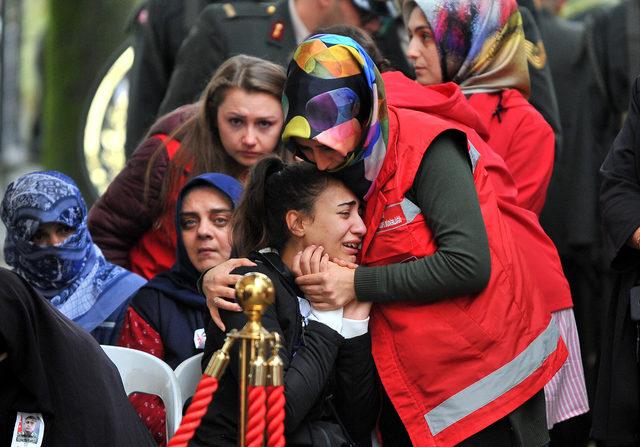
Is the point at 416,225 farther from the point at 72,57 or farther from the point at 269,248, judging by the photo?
the point at 72,57

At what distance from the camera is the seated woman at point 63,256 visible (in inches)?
211

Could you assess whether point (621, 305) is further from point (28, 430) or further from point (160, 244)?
point (28, 430)

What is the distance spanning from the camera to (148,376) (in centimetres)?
475

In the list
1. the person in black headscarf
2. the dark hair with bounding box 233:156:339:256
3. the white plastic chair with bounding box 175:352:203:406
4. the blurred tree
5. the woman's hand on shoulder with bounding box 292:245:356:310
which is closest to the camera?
the person in black headscarf

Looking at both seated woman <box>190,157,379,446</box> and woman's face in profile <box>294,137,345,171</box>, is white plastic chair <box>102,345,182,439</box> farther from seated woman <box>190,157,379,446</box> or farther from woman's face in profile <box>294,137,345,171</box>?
woman's face in profile <box>294,137,345,171</box>

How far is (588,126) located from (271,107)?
2714 mm

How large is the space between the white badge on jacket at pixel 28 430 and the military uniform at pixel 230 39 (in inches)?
105

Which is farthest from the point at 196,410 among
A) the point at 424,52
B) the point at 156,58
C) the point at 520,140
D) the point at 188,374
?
the point at 156,58

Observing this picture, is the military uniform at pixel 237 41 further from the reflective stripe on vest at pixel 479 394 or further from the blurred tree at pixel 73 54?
the blurred tree at pixel 73 54

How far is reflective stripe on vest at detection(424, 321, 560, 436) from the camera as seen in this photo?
13.8 feet

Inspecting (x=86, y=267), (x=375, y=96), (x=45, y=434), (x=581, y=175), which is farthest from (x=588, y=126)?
(x=45, y=434)

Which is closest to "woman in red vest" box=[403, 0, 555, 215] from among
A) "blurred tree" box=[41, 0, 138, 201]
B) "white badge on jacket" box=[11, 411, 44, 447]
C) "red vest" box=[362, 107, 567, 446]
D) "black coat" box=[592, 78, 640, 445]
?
"black coat" box=[592, 78, 640, 445]

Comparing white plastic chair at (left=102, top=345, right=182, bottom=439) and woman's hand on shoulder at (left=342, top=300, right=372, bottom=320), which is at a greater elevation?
woman's hand on shoulder at (left=342, top=300, right=372, bottom=320)

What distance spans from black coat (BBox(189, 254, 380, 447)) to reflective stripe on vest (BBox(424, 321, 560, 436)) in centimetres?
24
